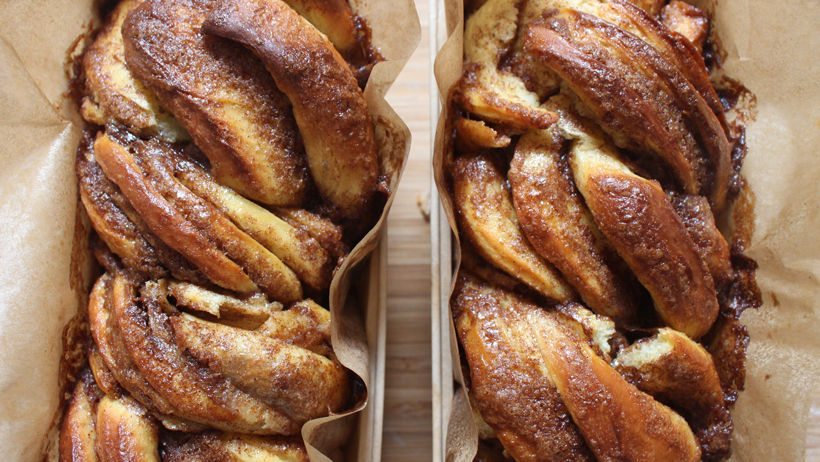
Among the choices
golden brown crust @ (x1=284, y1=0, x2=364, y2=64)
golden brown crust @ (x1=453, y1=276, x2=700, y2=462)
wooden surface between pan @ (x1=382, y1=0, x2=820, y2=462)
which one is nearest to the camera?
golden brown crust @ (x1=453, y1=276, x2=700, y2=462)

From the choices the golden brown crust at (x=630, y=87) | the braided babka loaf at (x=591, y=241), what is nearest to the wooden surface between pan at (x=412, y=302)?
the braided babka loaf at (x=591, y=241)

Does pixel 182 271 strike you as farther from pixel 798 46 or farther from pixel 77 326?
pixel 798 46

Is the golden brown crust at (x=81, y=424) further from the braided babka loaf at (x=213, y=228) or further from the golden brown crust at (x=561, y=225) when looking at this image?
the golden brown crust at (x=561, y=225)

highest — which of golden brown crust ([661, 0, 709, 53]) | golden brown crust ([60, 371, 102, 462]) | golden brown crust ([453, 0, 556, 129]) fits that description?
golden brown crust ([661, 0, 709, 53])

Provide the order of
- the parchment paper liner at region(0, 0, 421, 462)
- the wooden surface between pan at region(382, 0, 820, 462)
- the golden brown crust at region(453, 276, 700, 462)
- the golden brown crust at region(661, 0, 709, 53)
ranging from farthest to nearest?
1. the wooden surface between pan at region(382, 0, 820, 462)
2. the golden brown crust at region(661, 0, 709, 53)
3. the parchment paper liner at region(0, 0, 421, 462)
4. the golden brown crust at region(453, 276, 700, 462)

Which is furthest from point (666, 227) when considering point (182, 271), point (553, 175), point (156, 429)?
point (156, 429)

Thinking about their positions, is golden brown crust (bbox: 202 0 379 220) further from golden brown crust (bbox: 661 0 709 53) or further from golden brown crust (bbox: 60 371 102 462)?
golden brown crust (bbox: 661 0 709 53)

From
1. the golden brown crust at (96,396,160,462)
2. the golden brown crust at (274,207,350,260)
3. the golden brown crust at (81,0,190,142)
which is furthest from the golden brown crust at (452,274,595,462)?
the golden brown crust at (81,0,190,142)
